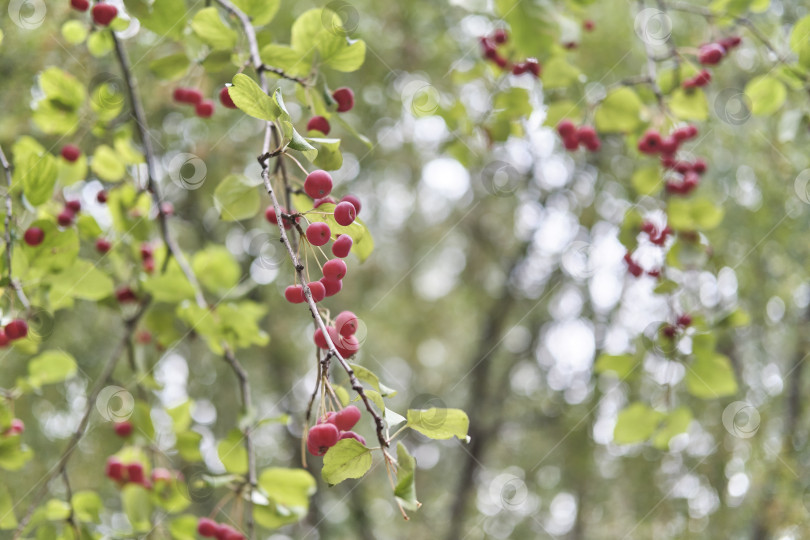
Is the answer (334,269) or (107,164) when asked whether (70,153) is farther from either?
(334,269)

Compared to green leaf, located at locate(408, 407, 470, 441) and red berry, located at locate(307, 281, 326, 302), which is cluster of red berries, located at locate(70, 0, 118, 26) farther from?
green leaf, located at locate(408, 407, 470, 441)

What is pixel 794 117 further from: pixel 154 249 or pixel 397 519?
pixel 397 519

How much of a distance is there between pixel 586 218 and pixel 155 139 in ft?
8.67

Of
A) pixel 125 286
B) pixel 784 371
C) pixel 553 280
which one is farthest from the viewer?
pixel 553 280

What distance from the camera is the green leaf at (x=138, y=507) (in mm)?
1883

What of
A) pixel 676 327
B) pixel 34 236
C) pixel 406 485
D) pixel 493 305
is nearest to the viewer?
pixel 406 485

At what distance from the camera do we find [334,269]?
1054 millimetres

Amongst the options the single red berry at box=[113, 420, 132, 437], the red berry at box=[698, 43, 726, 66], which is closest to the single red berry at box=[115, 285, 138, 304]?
the single red berry at box=[113, 420, 132, 437]

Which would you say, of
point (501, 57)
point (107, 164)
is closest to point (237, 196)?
point (107, 164)

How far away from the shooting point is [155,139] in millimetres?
3518

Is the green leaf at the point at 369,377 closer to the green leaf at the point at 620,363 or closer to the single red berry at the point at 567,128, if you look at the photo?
the green leaf at the point at 620,363

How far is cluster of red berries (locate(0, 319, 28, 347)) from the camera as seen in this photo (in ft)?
5.39

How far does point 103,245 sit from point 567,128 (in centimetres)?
151

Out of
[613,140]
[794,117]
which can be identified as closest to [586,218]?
[613,140]
